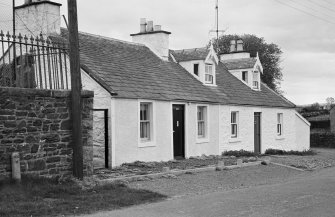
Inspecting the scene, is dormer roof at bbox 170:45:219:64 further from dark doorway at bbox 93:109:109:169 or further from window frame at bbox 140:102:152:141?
dark doorway at bbox 93:109:109:169

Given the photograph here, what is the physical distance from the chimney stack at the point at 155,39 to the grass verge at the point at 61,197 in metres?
13.3

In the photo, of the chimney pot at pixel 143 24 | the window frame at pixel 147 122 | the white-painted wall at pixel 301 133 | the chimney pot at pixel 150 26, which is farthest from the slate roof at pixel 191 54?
the white-painted wall at pixel 301 133

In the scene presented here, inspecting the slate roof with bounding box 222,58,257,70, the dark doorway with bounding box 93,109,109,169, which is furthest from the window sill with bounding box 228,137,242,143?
the dark doorway with bounding box 93,109,109,169

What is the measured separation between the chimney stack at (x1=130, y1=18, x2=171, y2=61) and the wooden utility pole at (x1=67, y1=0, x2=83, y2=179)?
1245cm

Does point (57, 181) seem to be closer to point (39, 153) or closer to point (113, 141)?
point (39, 153)

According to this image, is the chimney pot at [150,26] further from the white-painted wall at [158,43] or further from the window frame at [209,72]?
the window frame at [209,72]

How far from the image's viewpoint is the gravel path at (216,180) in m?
13.9

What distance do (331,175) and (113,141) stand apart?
818cm

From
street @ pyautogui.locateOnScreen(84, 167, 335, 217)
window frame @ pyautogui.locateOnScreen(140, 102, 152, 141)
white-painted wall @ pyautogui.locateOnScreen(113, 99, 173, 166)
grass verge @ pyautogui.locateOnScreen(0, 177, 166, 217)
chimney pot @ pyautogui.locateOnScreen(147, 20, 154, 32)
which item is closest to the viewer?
grass verge @ pyautogui.locateOnScreen(0, 177, 166, 217)

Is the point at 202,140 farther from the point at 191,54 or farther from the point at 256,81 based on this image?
the point at 256,81

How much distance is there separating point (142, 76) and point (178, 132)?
9.77ft

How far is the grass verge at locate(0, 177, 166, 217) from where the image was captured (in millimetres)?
10148

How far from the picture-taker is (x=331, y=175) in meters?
18.5

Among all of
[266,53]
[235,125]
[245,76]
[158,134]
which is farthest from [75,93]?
[266,53]
